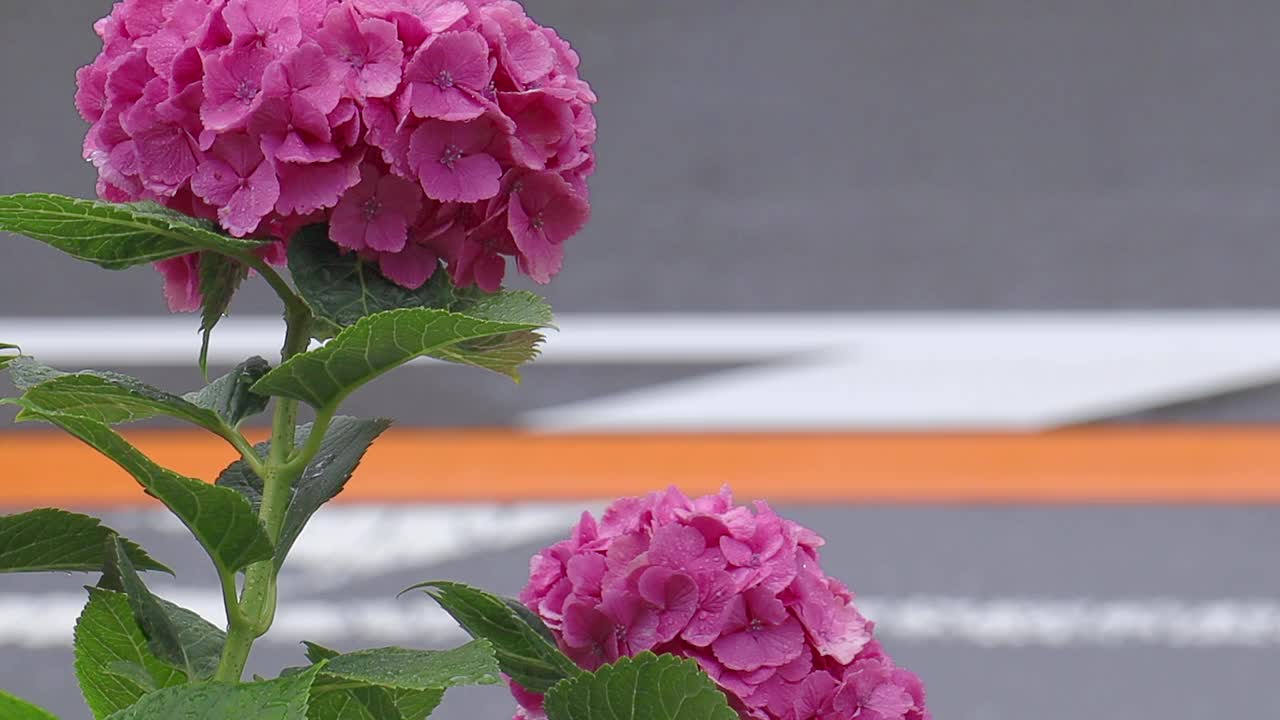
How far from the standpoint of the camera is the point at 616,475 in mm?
2141

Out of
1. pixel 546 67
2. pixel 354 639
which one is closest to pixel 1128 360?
pixel 354 639

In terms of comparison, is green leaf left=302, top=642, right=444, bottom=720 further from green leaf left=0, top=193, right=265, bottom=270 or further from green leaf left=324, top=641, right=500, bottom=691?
green leaf left=0, top=193, right=265, bottom=270

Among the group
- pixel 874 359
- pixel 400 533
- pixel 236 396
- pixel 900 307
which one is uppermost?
pixel 900 307

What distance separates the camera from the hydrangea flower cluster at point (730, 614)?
1.52 feet

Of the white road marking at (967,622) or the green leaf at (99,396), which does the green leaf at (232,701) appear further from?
the white road marking at (967,622)

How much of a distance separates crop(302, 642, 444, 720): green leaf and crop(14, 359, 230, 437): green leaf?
0.07 m

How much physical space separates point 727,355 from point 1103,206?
706 mm

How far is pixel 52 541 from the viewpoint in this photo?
425mm

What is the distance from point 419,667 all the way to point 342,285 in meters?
0.11

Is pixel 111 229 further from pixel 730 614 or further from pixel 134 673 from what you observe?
pixel 730 614

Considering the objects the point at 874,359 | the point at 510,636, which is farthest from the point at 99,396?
the point at 874,359

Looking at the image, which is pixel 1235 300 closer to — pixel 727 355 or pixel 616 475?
pixel 727 355

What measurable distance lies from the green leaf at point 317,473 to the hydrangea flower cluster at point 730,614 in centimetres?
9

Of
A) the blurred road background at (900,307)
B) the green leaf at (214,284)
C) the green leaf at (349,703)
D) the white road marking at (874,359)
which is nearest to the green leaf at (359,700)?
the green leaf at (349,703)
